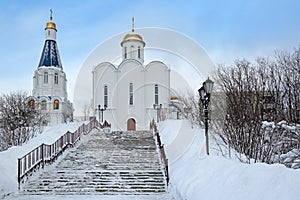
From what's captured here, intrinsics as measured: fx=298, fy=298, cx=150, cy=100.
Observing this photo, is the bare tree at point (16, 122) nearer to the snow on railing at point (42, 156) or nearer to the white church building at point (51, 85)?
the snow on railing at point (42, 156)

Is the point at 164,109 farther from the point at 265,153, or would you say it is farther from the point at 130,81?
the point at 265,153

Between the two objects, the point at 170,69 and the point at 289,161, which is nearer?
the point at 289,161

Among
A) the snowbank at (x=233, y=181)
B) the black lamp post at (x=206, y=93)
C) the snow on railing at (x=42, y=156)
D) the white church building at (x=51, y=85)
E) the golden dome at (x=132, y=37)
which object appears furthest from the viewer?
the white church building at (x=51, y=85)

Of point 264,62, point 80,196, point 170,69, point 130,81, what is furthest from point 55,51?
point 80,196

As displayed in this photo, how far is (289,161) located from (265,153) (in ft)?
4.62

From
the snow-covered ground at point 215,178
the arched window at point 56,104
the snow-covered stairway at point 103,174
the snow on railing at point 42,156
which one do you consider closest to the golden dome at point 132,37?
the arched window at point 56,104

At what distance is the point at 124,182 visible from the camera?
9.93m

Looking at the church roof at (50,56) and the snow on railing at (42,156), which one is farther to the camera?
the church roof at (50,56)

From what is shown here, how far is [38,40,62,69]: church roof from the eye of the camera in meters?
41.5

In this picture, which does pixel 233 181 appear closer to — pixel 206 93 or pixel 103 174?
pixel 206 93

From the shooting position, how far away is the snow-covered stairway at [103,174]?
934cm

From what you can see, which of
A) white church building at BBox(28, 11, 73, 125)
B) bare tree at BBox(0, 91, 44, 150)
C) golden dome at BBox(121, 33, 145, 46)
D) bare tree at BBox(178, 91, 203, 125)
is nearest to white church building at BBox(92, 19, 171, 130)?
golden dome at BBox(121, 33, 145, 46)

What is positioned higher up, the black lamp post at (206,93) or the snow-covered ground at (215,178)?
the black lamp post at (206,93)

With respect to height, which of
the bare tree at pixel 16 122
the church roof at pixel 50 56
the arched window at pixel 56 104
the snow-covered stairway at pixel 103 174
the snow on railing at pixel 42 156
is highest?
the church roof at pixel 50 56
